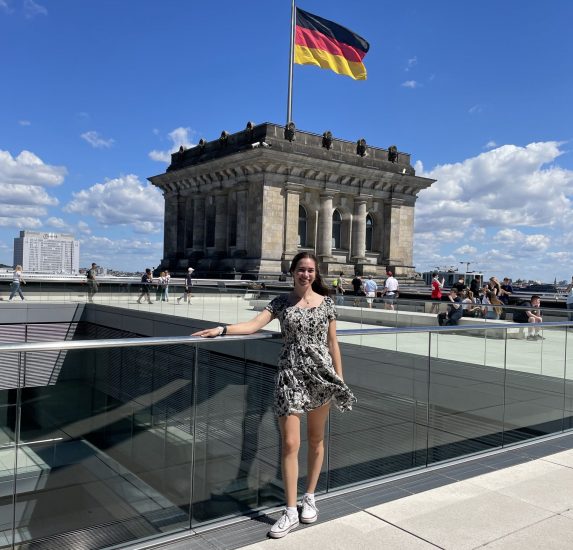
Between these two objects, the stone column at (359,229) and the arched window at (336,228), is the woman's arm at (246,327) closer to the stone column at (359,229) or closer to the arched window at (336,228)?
the stone column at (359,229)

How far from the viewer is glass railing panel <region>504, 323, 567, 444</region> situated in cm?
753

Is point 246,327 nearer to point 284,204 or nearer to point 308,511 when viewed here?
point 308,511

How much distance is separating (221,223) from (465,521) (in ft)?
143

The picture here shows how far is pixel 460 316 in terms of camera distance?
51.9ft

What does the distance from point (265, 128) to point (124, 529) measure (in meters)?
40.1

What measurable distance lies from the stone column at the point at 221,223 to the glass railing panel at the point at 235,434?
4238 centimetres

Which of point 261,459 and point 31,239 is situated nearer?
point 261,459

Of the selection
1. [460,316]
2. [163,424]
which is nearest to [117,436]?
[163,424]

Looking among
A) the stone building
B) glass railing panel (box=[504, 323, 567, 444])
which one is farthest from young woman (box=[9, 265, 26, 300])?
glass railing panel (box=[504, 323, 567, 444])

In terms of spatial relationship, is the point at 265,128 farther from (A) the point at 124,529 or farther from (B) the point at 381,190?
(A) the point at 124,529

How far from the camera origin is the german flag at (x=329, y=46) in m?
40.7

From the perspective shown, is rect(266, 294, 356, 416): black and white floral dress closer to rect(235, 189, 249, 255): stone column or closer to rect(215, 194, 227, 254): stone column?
rect(235, 189, 249, 255): stone column

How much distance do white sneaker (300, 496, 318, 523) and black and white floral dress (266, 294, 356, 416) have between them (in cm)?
79

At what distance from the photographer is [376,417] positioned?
606 cm
